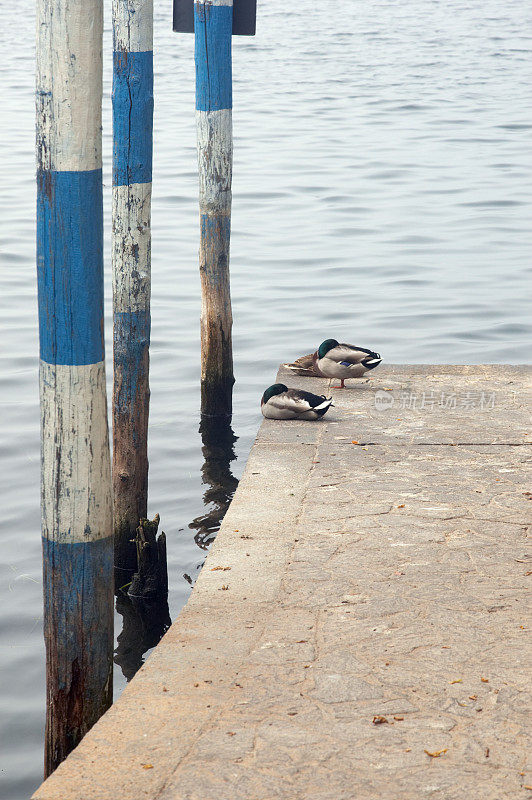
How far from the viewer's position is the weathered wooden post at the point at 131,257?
22.5ft

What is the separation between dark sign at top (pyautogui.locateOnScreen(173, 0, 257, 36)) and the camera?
8.94 m

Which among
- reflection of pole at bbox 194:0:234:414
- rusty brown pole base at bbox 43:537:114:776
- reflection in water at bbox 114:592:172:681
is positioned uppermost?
reflection of pole at bbox 194:0:234:414

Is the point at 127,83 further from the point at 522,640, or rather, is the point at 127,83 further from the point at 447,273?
the point at 447,273

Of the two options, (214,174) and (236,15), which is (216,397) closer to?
(214,174)

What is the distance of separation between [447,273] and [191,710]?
12161mm

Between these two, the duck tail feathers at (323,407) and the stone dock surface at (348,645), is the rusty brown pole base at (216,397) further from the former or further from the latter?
the stone dock surface at (348,645)

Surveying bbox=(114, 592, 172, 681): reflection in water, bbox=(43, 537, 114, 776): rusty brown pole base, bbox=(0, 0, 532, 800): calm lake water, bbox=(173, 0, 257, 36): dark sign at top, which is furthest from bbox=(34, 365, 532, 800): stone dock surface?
bbox=(173, 0, 257, 36): dark sign at top

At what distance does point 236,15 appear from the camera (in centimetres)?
900

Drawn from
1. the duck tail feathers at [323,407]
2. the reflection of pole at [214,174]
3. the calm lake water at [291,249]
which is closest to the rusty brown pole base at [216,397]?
the reflection of pole at [214,174]

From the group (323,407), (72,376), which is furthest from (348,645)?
(323,407)

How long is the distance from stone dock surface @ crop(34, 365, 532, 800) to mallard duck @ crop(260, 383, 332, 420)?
1.19 ft

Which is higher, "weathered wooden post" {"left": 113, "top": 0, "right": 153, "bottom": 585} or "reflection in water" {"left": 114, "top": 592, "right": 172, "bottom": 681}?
"weathered wooden post" {"left": 113, "top": 0, "right": 153, "bottom": 585}

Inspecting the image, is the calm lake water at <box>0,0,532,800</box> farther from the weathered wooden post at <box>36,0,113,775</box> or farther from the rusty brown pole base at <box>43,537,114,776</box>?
the weathered wooden post at <box>36,0,113,775</box>

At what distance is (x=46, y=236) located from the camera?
432 centimetres
